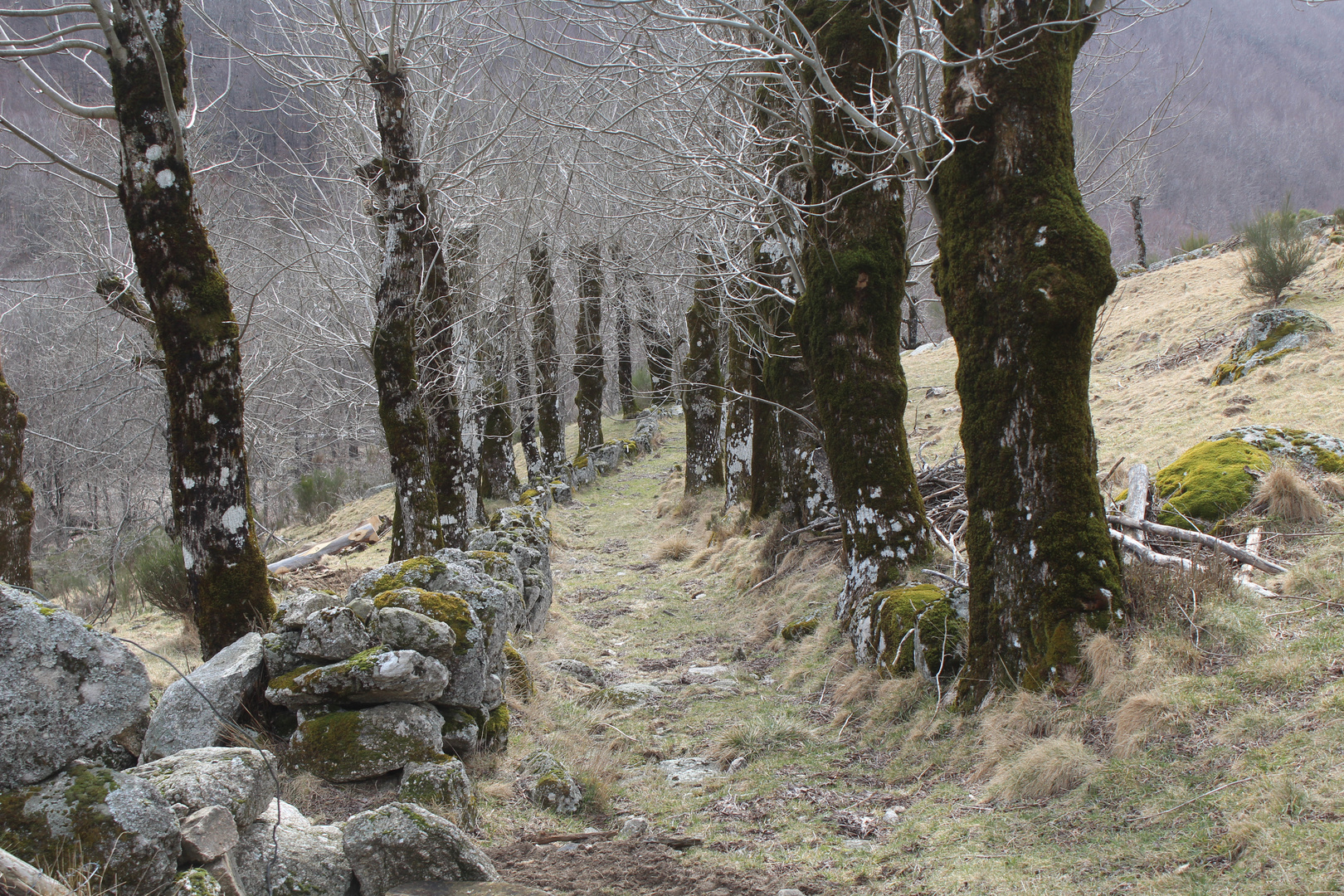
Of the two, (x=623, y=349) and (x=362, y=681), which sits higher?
(x=623, y=349)

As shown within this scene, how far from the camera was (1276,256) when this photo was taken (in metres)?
16.9

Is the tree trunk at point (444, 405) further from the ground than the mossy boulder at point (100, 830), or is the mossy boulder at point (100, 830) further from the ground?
the tree trunk at point (444, 405)

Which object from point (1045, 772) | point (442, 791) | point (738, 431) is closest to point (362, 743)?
point (442, 791)

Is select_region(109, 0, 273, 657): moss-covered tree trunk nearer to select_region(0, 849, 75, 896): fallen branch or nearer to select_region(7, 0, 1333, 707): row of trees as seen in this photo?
select_region(7, 0, 1333, 707): row of trees

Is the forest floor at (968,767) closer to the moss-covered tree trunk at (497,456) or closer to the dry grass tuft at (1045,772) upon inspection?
the dry grass tuft at (1045,772)

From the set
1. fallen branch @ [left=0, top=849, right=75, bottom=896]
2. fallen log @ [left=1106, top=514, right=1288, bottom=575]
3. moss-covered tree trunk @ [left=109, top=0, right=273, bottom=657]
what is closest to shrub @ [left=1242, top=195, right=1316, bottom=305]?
fallen log @ [left=1106, top=514, right=1288, bottom=575]

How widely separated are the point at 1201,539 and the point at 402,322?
763 cm

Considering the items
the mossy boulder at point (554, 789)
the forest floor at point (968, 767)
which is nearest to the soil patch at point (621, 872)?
the forest floor at point (968, 767)

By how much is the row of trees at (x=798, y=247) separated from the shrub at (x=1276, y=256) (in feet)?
36.9

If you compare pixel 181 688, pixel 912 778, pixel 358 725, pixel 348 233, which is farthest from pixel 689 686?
pixel 348 233

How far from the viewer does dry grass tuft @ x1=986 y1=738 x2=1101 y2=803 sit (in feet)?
12.5

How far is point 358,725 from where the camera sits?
14.9 feet

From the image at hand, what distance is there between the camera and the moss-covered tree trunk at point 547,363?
18.1m

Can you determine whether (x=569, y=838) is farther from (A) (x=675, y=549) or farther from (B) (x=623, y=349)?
(B) (x=623, y=349)
